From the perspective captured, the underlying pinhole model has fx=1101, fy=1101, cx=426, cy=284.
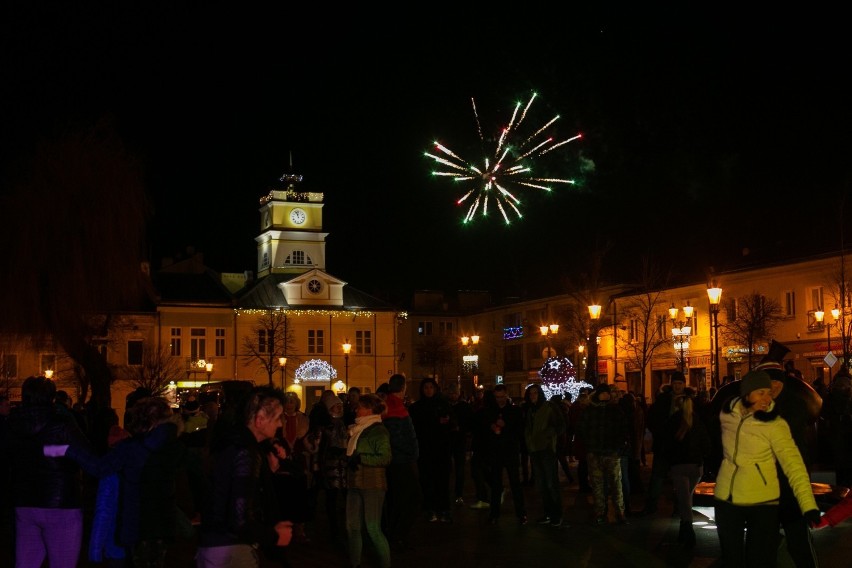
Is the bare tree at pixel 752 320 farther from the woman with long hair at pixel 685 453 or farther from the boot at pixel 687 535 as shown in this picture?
the boot at pixel 687 535

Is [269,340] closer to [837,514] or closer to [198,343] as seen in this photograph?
[198,343]

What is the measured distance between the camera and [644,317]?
59500 mm

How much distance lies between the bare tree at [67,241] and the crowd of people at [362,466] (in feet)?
29.1

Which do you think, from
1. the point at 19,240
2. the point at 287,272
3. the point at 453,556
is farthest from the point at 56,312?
the point at 287,272

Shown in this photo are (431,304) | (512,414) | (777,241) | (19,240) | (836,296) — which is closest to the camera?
(512,414)

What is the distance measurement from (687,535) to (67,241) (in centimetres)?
1860

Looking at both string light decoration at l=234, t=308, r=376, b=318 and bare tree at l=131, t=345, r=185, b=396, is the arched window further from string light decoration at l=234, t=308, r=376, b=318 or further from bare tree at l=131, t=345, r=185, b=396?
bare tree at l=131, t=345, r=185, b=396

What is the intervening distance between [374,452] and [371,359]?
64.2 metres

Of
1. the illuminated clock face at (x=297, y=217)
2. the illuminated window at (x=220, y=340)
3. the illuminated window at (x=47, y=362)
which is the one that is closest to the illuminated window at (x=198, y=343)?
the illuminated window at (x=220, y=340)

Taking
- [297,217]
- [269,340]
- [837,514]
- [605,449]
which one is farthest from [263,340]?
[837,514]

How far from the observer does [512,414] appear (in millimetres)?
14820

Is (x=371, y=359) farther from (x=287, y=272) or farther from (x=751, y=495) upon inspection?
(x=751, y=495)

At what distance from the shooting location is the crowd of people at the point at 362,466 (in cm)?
620

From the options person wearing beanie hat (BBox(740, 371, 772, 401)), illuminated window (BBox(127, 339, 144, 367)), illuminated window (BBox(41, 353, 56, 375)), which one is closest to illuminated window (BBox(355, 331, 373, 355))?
illuminated window (BBox(127, 339, 144, 367))
